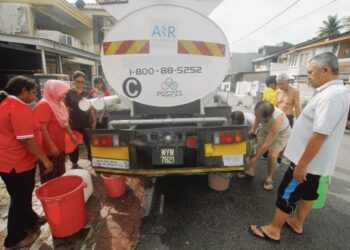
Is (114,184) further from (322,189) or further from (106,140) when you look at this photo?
(322,189)

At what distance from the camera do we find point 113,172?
2.44 m

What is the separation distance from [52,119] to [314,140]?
8.97ft

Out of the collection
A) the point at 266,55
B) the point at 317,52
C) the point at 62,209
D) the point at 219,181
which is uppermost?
the point at 266,55

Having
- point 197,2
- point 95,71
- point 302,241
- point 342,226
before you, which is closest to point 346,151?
point 342,226

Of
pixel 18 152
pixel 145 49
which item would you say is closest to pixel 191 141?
pixel 145 49

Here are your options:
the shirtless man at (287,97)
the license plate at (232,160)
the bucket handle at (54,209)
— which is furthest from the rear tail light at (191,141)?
the shirtless man at (287,97)

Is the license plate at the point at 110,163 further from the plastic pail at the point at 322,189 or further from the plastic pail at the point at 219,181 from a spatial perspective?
the plastic pail at the point at 322,189

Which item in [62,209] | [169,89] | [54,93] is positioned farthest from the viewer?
[54,93]

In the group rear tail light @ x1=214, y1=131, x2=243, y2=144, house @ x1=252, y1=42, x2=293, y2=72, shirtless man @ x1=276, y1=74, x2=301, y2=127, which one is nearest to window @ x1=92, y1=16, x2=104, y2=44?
shirtless man @ x1=276, y1=74, x2=301, y2=127

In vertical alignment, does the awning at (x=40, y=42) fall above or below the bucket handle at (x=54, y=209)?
above

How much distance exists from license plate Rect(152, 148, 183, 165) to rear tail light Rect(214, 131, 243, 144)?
0.41 meters

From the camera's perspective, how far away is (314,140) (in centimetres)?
178

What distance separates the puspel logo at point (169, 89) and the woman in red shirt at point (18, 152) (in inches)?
50.3

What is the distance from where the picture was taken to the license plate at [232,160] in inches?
91.2
